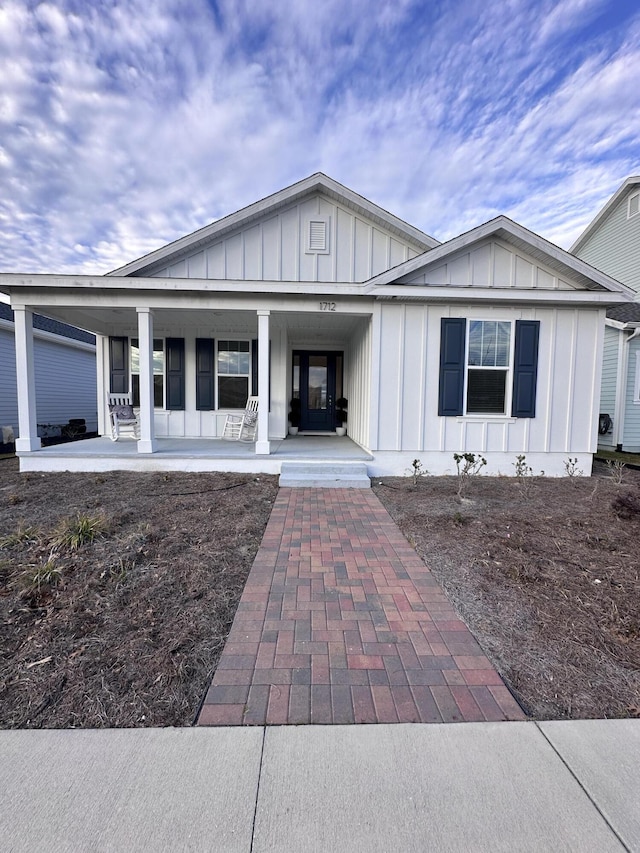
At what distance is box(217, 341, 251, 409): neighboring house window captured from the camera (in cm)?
899

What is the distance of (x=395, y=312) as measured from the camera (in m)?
6.74

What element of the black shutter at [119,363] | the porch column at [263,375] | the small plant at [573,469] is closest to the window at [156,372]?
the black shutter at [119,363]

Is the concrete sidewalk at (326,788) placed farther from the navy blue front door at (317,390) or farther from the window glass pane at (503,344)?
the navy blue front door at (317,390)

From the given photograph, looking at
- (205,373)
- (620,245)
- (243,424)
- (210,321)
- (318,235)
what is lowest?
(243,424)

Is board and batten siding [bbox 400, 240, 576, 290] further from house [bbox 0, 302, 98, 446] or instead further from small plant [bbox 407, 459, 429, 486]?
house [bbox 0, 302, 98, 446]

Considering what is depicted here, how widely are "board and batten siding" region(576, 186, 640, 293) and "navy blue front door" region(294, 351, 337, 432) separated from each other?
10510 millimetres

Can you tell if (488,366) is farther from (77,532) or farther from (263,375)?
(77,532)

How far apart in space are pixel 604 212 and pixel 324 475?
47.1ft

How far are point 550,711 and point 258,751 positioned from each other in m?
1.35

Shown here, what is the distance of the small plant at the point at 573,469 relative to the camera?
6870mm

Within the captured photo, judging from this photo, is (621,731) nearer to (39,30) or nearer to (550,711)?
(550,711)

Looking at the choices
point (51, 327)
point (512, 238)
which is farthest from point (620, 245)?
point (51, 327)

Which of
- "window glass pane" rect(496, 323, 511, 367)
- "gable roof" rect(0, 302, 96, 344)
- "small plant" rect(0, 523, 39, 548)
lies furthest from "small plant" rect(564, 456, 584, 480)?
"gable roof" rect(0, 302, 96, 344)

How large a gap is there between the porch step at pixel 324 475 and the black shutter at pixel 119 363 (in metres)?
5.10
